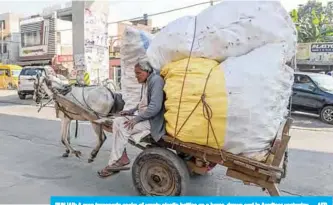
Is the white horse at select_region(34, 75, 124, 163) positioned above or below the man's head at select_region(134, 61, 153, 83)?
below

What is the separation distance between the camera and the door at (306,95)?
463 inches

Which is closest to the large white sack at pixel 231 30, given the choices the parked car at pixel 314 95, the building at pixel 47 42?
the parked car at pixel 314 95

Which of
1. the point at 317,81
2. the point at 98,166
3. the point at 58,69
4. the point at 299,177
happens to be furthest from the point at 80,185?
the point at 58,69

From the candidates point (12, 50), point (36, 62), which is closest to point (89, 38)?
point (36, 62)

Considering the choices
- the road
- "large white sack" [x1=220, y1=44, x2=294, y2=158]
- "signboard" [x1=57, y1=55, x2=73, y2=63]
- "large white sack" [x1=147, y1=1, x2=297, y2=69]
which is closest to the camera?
"large white sack" [x1=220, y1=44, x2=294, y2=158]

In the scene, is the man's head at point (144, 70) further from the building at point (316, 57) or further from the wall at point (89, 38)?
the building at point (316, 57)

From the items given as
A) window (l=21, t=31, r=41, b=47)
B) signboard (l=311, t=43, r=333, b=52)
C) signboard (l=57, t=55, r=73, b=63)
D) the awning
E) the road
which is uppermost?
window (l=21, t=31, r=41, b=47)

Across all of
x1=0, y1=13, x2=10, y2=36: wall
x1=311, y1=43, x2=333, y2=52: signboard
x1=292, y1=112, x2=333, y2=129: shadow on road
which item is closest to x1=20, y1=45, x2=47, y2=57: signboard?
x1=0, y1=13, x2=10, y2=36: wall

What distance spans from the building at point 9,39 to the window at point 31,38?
2.14 meters

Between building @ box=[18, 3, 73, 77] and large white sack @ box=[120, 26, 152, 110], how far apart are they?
2446 cm

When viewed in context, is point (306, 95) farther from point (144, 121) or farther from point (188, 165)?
point (144, 121)

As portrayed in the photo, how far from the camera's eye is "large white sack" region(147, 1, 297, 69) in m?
3.88

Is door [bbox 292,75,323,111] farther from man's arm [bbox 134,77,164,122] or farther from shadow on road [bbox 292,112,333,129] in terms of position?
man's arm [bbox 134,77,164,122]

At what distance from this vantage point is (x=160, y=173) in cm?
424
